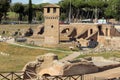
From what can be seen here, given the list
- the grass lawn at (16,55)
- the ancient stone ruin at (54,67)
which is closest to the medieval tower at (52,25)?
the grass lawn at (16,55)

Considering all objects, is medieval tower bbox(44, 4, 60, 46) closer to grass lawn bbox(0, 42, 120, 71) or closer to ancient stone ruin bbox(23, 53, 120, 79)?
grass lawn bbox(0, 42, 120, 71)

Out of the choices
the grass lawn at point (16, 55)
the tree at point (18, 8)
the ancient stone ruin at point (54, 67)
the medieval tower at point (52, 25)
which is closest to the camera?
the ancient stone ruin at point (54, 67)

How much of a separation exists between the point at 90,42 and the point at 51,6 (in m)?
9.06

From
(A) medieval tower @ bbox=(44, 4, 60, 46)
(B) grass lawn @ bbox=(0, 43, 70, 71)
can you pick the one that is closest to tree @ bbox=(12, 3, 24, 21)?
(B) grass lawn @ bbox=(0, 43, 70, 71)

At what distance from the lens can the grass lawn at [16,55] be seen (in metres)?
36.3

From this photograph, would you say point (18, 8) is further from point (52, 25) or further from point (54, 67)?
point (54, 67)

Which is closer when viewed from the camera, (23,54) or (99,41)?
(23,54)

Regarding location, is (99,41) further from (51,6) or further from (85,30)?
(51,6)

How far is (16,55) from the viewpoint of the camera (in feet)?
151

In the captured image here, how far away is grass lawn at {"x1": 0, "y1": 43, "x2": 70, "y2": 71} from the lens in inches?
1430

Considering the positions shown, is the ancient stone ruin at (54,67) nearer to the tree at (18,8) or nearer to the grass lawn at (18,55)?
the grass lawn at (18,55)

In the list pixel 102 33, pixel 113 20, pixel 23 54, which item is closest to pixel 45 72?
pixel 23 54

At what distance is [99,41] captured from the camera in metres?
58.3

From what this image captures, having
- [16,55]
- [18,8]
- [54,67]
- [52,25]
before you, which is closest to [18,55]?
[16,55]
